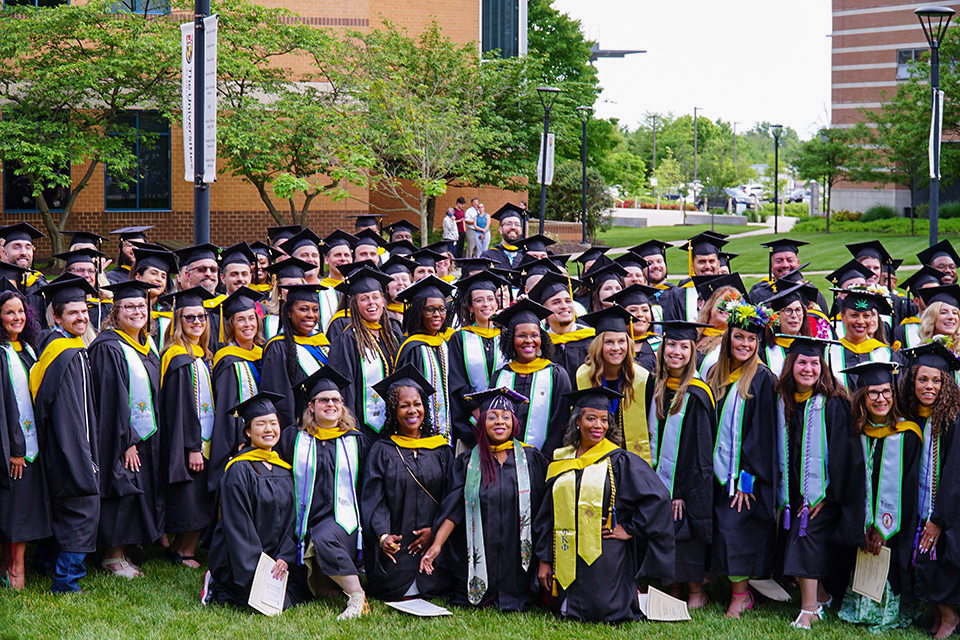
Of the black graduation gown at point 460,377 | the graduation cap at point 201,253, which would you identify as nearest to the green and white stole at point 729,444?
the black graduation gown at point 460,377

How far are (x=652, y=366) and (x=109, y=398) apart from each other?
355 cm

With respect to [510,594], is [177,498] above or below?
above

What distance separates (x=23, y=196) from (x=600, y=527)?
20485mm

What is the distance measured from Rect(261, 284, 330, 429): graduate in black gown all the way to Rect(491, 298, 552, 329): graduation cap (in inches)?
52.3

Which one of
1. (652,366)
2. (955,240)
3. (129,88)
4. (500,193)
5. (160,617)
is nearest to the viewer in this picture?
(160,617)

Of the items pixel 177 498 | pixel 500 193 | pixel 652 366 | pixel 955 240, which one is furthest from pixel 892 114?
pixel 177 498

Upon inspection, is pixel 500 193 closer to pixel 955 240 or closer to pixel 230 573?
pixel 955 240

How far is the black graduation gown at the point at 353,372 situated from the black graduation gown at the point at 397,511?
0.72 metres

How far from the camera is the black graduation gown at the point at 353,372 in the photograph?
6.86 metres

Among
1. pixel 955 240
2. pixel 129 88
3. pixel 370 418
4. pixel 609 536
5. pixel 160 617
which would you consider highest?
pixel 129 88

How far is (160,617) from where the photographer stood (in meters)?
5.78

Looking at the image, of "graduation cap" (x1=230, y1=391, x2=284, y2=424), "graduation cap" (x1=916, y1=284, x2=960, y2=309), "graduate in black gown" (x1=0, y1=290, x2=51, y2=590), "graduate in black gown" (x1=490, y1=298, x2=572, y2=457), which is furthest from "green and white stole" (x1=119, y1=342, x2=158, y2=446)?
"graduation cap" (x1=916, y1=284, x2=960, y2=309)

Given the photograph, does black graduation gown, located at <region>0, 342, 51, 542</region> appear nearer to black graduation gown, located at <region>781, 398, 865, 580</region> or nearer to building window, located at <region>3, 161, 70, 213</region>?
black graduation gown, located at <region>781, 398, 865, 580</region>

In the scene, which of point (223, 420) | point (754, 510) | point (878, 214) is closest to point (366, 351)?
point (223, 420)
